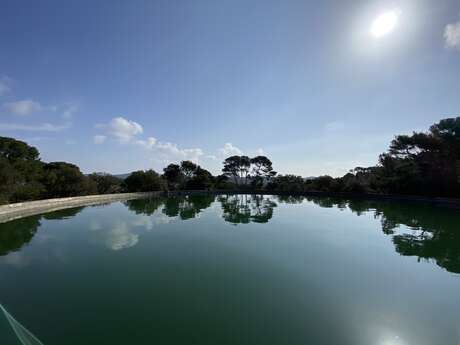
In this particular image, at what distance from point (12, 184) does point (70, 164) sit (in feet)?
28.0

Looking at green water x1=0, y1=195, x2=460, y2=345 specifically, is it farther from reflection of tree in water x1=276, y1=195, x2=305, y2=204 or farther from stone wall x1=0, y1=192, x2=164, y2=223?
reflection of tree in water x1=276, y1=195, x2=305, y2=204

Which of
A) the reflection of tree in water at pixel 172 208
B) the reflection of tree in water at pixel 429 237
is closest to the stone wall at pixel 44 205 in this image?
the reflection of tree in water at pixel 172 208

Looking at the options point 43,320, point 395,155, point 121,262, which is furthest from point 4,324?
point 395,155

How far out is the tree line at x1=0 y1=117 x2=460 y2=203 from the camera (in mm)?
15828

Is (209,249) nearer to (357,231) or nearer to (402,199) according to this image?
(357,231)

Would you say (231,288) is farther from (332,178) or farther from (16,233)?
(332,178)

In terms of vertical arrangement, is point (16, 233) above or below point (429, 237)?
above

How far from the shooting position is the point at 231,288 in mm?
4082

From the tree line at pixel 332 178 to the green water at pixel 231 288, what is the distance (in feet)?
34.1

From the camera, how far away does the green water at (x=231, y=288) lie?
2.82m

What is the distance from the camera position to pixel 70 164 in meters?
22.3

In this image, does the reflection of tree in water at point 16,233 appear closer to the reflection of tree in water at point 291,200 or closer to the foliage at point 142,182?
the foliage at point 142,182

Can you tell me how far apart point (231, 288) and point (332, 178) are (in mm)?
25265

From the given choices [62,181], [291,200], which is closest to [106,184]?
[62,181]
